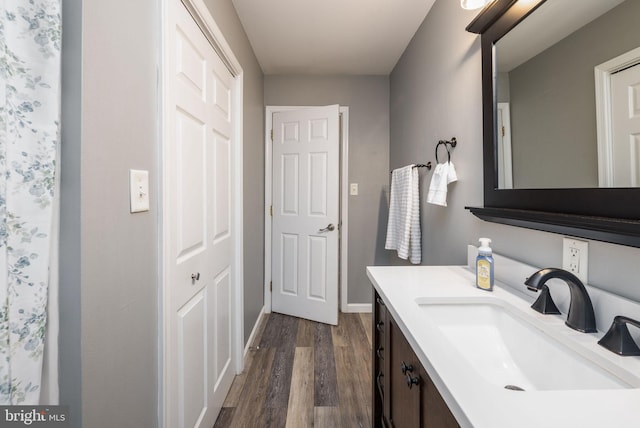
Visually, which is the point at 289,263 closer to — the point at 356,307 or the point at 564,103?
the point at 356,307

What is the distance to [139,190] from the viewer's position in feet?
2.86

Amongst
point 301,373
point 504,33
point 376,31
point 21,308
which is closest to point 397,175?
point 376,31

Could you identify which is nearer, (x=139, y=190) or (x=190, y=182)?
(x=139, y=190)

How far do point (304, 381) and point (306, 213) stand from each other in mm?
1396

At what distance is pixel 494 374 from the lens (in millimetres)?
812

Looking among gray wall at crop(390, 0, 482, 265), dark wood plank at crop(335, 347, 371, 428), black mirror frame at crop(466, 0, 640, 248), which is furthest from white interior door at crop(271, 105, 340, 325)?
black mirror frame at crop(466, 0, 640, 248)

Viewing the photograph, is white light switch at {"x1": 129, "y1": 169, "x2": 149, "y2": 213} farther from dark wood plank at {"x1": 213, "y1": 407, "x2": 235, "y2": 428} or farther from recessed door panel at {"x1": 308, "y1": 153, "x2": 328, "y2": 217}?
recessed door panel at {"x1": 308, "y1": 153, "x2": 328, "y2": 217}

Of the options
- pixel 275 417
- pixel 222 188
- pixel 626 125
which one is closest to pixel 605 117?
pixel 626 125

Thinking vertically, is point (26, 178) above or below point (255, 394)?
above

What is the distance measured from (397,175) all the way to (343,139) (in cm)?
85

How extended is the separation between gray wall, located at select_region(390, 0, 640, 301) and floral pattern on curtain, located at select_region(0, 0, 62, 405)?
1.33 m

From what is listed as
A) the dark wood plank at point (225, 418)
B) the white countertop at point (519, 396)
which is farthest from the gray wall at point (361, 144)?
the white countertop at point (519, 396)

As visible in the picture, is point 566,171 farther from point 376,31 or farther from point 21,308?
point 376,31

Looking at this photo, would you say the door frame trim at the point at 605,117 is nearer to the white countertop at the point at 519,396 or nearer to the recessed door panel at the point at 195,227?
the white countertop at the point at 519,396
